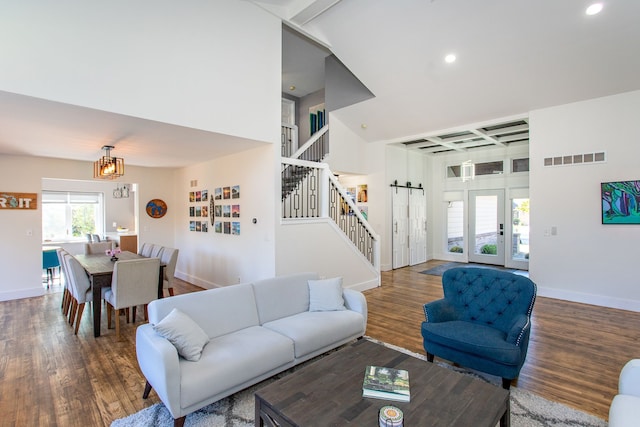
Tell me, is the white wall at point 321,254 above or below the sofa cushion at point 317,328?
above

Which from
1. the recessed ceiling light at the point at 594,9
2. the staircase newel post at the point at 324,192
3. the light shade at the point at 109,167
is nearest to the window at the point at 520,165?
the recessed ceiling light at the point at 594,9

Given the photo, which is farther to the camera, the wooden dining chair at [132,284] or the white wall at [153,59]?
the wooden dining chair at [132,284]

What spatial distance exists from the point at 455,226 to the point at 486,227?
89 centimetres

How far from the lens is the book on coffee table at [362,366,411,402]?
1934 millimetres

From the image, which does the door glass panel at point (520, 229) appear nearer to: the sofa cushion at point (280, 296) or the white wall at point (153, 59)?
the white wall at point (153, 59)

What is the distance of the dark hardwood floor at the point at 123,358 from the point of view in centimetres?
261

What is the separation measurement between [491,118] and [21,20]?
7016 millimetres

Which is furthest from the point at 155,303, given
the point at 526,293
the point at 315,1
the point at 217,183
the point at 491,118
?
the point at 491,118

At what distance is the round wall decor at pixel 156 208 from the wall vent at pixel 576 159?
8.10 metres

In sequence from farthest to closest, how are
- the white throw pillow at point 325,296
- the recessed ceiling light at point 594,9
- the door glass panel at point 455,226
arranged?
Answer: the door glass panel at point 455,226
the recessed ceiling light at point 594,9
the white throw pillow at point 325,296

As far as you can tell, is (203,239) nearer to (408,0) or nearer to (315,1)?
(315,1)

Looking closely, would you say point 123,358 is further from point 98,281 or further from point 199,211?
point 199,211

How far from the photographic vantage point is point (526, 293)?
3082 mm

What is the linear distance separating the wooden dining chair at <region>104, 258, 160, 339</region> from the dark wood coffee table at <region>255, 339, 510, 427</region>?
2.90m
